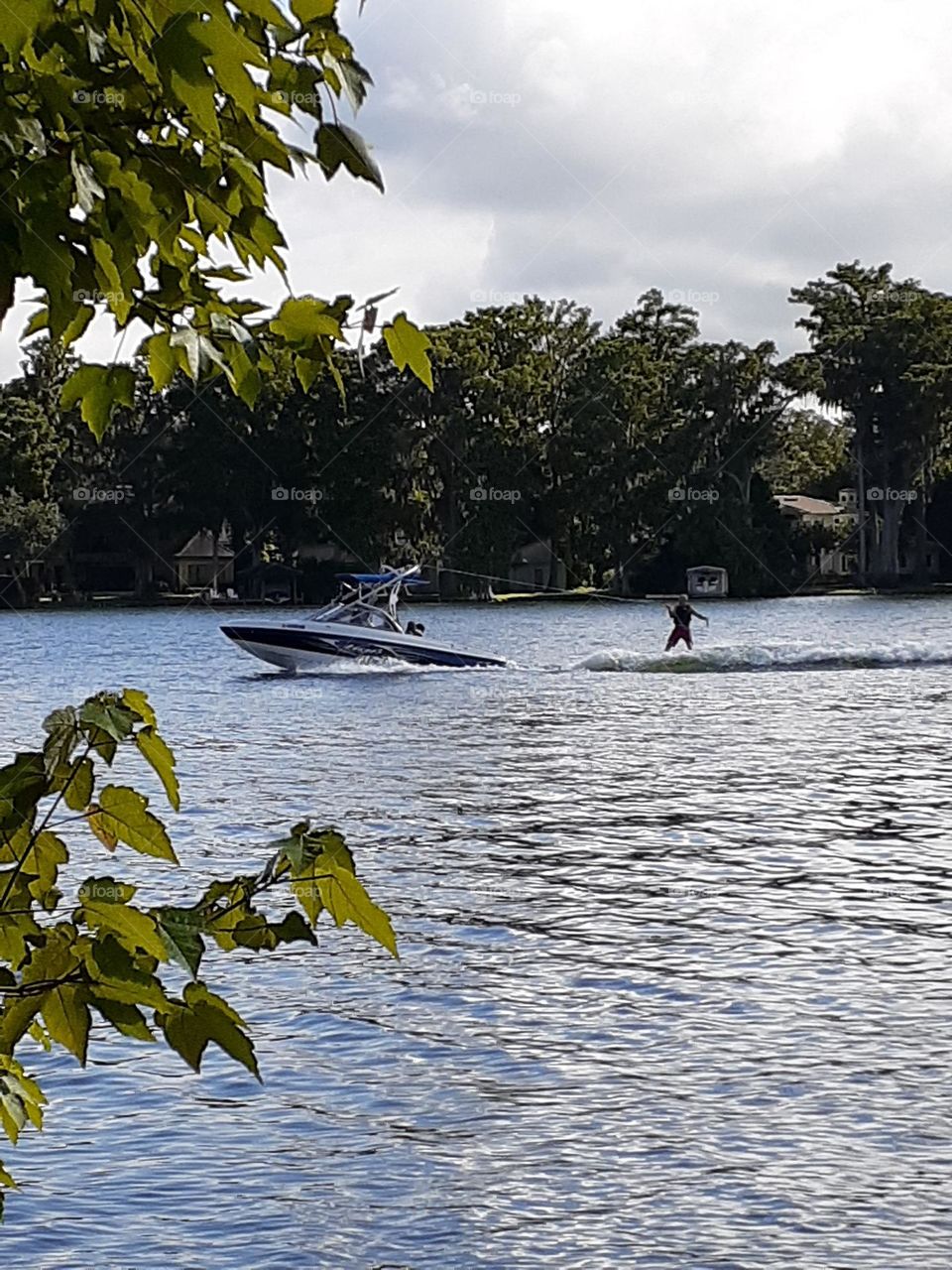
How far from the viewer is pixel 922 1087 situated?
9.40 meters

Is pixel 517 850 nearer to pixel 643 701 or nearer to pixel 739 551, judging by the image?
pixel 643 701

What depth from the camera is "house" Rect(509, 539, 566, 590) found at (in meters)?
140

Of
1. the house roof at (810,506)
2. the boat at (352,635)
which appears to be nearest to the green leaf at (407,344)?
the boat at (352,635)

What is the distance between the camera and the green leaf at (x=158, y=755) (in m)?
2.56

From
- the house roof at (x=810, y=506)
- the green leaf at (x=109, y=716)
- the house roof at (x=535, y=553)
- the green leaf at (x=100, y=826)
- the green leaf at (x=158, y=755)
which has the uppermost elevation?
the house roof at (x=810, y=506)

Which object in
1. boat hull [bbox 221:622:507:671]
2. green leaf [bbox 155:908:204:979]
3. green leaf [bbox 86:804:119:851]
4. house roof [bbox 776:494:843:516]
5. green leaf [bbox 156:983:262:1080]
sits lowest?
boat hull [bbox 221:622:507:671]

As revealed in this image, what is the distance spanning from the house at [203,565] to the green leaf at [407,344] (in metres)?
146

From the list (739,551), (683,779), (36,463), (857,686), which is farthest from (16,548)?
(683,779)

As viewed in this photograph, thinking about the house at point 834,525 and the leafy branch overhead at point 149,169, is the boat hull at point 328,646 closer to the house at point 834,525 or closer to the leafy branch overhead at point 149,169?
the leafy branch overhead at point 149,169

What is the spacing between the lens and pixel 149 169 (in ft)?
8.18

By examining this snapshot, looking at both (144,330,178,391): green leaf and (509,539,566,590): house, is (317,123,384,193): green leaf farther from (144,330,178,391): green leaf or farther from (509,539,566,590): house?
(509,539,566,590): house

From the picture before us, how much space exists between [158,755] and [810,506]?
162178mm

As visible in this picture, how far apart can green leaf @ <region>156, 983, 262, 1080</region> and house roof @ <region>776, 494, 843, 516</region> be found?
510 ft

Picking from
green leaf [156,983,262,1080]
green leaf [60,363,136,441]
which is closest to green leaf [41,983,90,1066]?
green leaf [156,983,262,1080]
